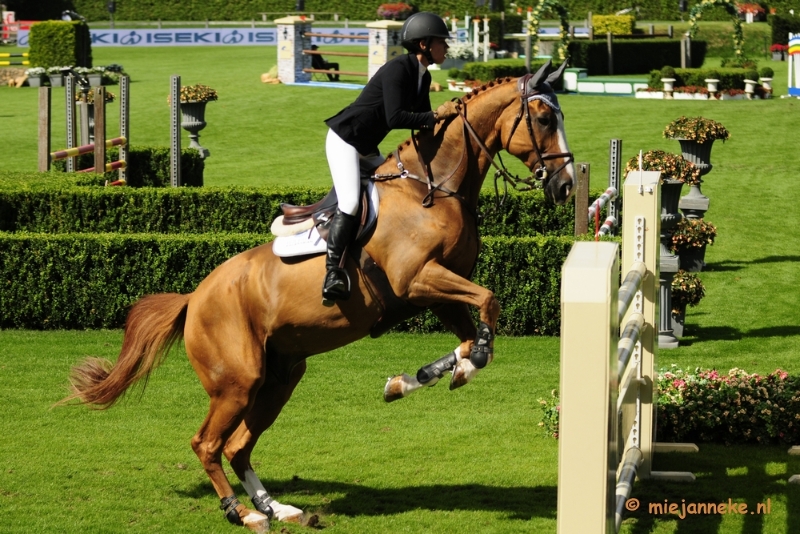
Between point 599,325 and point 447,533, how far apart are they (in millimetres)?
3058

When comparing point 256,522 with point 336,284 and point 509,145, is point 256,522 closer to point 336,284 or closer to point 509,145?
point 336,284

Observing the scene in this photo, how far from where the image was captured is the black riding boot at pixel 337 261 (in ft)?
20.5

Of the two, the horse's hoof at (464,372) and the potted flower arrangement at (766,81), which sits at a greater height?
the potted flower arrangement at (766,81)

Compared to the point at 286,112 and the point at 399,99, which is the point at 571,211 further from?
the point at 286,112

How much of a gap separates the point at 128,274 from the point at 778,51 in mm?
36087

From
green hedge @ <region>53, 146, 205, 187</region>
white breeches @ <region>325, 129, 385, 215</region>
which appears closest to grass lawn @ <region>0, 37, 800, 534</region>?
white breeches @ <region>325, 129, 385, 215</region>

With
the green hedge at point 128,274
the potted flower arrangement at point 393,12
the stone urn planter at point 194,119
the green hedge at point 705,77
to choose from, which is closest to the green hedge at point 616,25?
the potted flower arrangement at point 393,12

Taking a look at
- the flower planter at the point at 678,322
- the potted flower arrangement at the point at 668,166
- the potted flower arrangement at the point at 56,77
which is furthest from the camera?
the potted flower arrangement at the point at 56,77

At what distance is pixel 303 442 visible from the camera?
8.19 meters

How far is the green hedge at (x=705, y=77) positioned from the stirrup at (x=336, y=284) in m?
26.8

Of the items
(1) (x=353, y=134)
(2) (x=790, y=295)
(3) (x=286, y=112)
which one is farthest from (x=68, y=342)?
(3) (x=286, y=112)

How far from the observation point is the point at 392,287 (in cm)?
630

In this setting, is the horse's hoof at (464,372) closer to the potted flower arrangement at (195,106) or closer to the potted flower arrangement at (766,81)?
the potted flower arrangement at (195,106)

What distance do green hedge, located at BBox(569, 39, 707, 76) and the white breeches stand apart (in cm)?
3026
